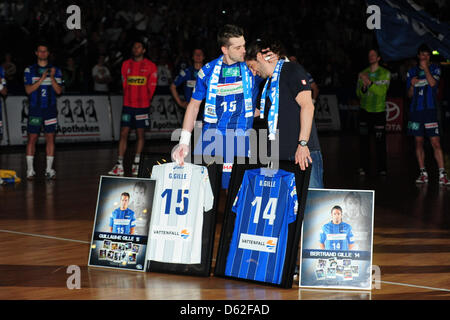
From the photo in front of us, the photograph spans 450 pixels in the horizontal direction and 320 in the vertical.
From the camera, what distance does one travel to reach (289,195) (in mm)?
6375

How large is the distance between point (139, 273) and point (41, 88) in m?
6.79

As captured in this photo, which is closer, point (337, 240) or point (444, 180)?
point (337, 240)

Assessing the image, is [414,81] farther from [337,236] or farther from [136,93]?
[337,236]

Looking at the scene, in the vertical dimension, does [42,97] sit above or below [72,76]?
below

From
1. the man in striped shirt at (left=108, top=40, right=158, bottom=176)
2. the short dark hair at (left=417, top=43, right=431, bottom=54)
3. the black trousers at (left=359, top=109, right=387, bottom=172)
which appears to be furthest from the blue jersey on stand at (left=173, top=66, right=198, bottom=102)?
the short dark hair at (left=417, top=43, right=431, bottom=54)

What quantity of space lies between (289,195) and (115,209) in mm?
1658

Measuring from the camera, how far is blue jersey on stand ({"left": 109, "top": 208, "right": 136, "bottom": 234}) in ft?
22.6

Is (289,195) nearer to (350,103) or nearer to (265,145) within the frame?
(265,145)

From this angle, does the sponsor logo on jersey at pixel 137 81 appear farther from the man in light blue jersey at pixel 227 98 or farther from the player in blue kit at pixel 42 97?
the man in light blue jersey at pixel 227 98

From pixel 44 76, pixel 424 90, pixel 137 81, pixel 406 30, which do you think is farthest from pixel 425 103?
pixel 44 76

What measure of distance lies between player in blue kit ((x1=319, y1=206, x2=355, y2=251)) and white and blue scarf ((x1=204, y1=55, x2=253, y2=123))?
5.22ft

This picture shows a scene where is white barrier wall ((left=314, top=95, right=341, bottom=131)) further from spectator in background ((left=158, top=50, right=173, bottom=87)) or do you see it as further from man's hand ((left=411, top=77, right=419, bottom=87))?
man's hand ((left=411, top=77, right=419, bottom=87))

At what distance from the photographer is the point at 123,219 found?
692cm

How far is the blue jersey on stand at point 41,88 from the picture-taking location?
1278 centimetres
